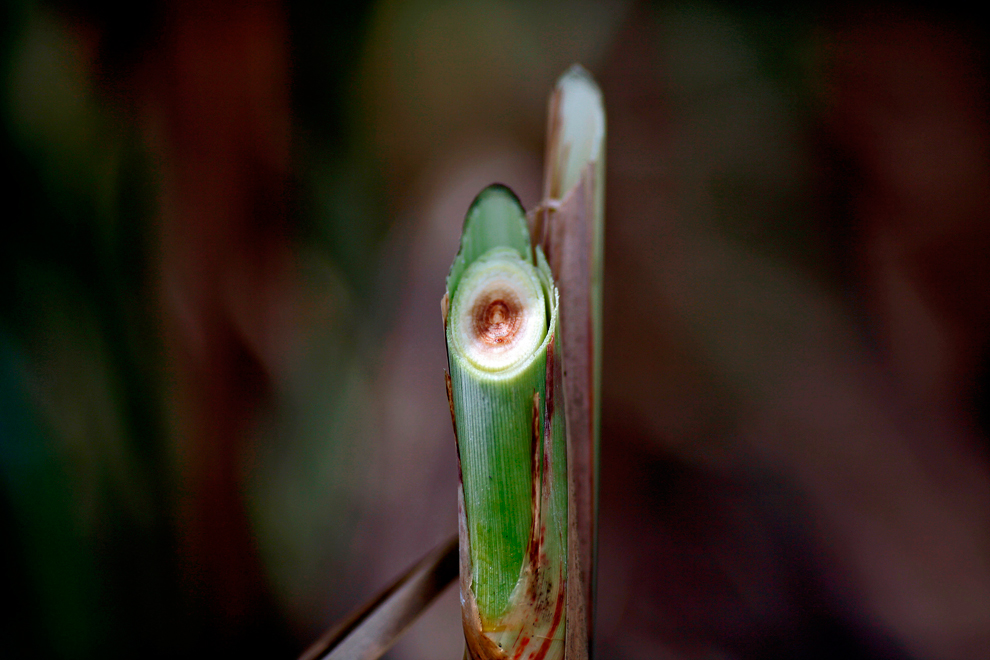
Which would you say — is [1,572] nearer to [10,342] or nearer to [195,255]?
[10,342]

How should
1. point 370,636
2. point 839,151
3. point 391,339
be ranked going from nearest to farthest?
point 370,636, point 839,151, point 391,339

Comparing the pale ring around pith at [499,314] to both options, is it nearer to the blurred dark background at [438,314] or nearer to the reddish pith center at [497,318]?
the reddish pith center at [497,318]

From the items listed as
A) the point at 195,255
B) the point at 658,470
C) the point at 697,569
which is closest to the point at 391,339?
the point at 195,255

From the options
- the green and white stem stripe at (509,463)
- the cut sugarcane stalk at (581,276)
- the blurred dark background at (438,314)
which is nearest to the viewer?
the green and white stem stripe at (509,463)

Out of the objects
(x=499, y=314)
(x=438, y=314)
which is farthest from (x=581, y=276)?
(x=438, y=314)

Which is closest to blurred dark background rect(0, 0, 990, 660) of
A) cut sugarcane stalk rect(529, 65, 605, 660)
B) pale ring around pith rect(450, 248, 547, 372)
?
cut sugarcane stalk rect(529, 65, 605, 660)

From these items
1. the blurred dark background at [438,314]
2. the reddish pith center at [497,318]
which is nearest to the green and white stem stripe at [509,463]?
the reddish pith center at [497,318]
